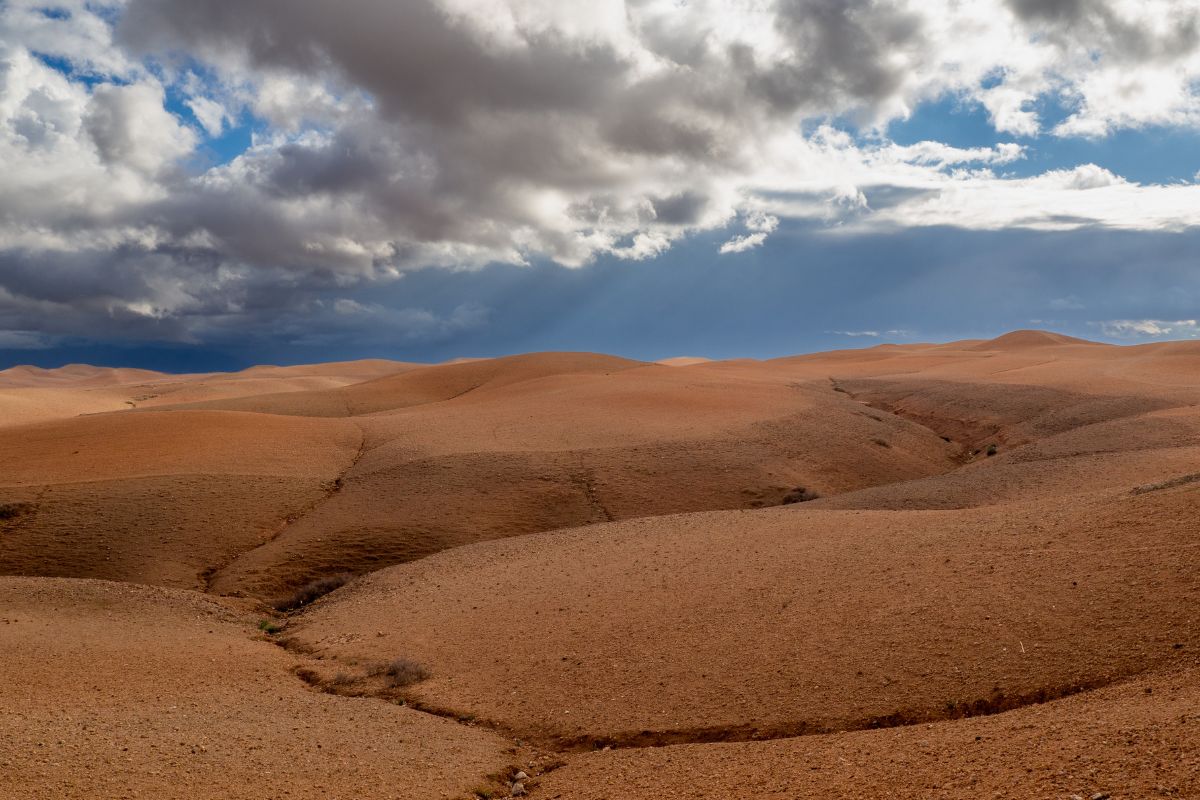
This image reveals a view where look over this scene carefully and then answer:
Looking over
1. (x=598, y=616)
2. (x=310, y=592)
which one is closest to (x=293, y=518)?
(x=310, y=592)

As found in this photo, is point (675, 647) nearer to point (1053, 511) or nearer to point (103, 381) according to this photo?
point (1053, 511)

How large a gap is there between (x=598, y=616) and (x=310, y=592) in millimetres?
9805

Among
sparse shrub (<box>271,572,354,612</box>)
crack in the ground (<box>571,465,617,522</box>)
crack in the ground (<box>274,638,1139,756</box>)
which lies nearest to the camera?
crack in the ground (<box>274,638,1139,756</box>)

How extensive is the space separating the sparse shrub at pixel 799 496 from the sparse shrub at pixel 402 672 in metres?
17.5

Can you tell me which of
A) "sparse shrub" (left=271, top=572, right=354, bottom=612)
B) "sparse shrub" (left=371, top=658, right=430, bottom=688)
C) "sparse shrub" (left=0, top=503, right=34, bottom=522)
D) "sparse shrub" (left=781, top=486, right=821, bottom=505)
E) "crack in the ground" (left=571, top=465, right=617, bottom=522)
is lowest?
"sparse shrub" (left=271, top=572, right=354, bottom=612)

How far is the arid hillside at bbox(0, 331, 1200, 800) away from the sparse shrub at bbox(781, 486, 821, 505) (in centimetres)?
13

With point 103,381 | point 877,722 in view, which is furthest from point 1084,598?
point 103,381

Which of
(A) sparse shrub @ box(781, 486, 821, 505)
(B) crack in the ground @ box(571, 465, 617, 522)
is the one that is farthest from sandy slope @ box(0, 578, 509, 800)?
(A) sparse shrub @ box(781, 486, 821, 505)

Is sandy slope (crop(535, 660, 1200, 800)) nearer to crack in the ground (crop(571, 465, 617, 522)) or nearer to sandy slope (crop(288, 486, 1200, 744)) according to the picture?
sandy slope (crop(288, 486, 1200, 744))

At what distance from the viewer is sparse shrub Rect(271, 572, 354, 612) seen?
2123cm

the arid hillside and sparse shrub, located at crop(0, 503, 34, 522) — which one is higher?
sparse shrub, located at crop(0, 503, 34, 522)

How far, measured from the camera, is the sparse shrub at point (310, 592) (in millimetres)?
21234

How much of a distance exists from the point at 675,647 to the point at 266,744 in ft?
20.0

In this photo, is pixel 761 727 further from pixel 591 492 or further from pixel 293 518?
pixel 293 518
